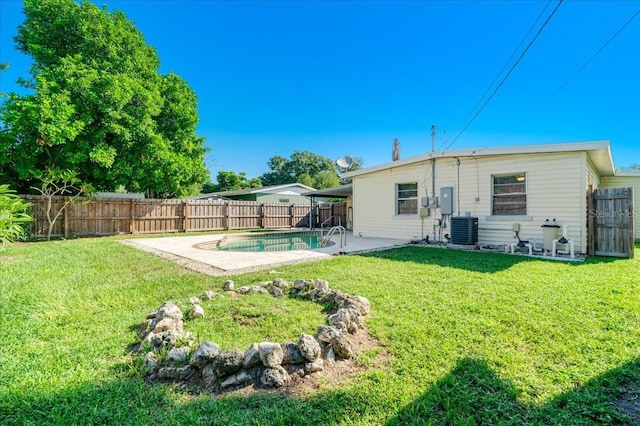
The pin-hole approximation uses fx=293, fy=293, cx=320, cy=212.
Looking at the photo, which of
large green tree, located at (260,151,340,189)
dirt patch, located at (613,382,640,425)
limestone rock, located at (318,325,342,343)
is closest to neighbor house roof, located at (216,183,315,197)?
limestone rock, located at (318,325,342,343)

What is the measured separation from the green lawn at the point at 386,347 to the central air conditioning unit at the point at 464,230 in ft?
11.3

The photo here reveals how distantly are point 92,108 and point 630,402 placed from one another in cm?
1535

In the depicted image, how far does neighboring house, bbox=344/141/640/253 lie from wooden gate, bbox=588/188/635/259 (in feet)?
0.91

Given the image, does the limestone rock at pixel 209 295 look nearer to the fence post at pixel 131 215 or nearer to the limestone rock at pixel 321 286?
the limestone rock at pixel 321 286

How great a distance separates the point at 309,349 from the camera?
2.30 meters

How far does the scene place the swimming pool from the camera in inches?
430

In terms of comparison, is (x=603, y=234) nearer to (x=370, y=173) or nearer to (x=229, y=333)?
(x=370, y=173)

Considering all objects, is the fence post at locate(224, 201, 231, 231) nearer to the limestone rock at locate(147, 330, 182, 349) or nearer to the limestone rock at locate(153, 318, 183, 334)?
the limestone rock at locate(153, 318, 183, 334)

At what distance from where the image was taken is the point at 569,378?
2.13 m

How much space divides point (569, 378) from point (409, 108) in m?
16.6

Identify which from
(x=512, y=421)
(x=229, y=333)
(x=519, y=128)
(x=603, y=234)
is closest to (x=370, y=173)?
(x=519, y=128)

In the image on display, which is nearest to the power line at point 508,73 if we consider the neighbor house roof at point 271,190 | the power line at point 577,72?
the power line at point 577,72

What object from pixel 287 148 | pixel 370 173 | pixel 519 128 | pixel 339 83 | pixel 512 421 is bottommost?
pixel 512 421

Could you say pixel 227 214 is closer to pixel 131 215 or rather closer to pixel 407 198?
pixel 131 215
